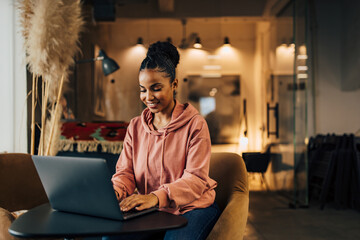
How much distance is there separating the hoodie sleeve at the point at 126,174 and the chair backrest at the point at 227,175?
17.5 inches

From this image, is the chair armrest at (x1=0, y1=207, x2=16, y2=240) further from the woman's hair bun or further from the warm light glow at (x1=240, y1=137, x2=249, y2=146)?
the warm light glow at (x1=240, y1=137, x2=249, y2=146)

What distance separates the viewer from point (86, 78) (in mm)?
4953

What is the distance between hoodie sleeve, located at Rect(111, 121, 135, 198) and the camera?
4.75 ft

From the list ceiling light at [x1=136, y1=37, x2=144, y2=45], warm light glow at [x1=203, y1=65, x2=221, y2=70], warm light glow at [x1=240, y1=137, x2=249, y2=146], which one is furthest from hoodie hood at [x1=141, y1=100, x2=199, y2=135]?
warm light glow at [x1=240, y1=137, x2=249, y2=146]

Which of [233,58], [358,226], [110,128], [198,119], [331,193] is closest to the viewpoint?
[198,119]

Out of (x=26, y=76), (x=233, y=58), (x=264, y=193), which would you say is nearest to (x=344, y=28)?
(x=233, y=58)

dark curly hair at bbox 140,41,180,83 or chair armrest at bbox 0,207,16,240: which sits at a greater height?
dark curly hair at bbox 140,41,180,83

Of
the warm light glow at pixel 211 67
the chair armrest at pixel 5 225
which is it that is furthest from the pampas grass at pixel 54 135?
the warm light glow at pixel 211 67

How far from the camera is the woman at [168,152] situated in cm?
136

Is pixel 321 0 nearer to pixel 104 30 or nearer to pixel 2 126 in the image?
pixel 104 30

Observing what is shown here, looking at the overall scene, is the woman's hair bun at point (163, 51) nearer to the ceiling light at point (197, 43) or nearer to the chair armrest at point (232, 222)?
the chair armrest at point (232, 222)

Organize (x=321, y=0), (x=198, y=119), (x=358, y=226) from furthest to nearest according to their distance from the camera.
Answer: (x=321, y=0)
(x=358, y=226)
(x=198, y=119)

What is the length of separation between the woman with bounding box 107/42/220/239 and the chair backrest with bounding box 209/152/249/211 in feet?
0.83

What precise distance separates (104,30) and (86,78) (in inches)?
30.0
